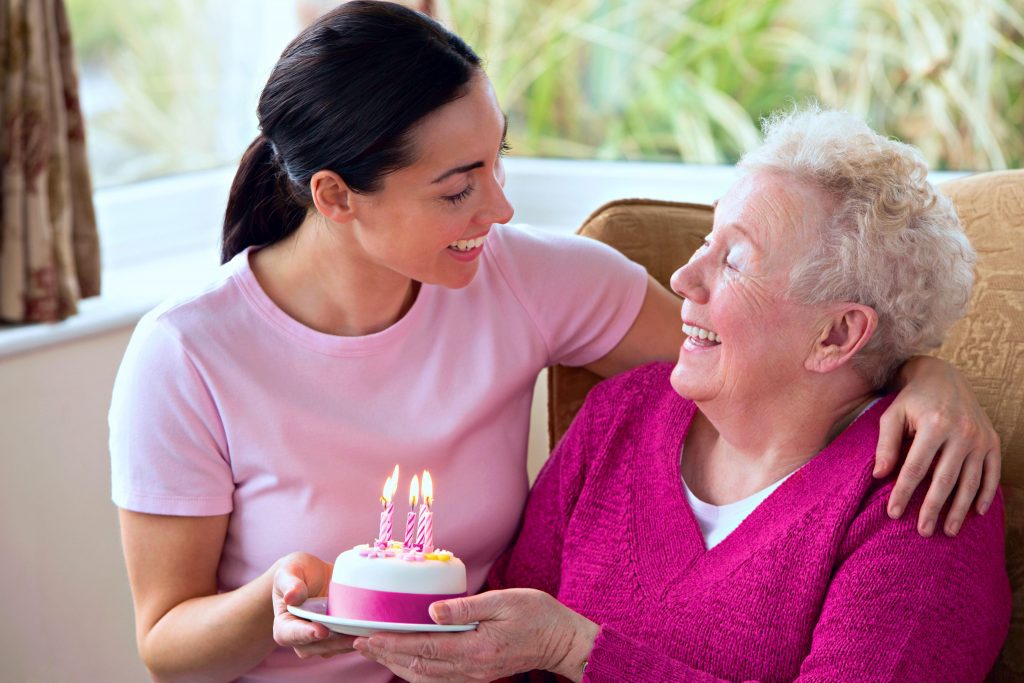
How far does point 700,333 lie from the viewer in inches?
63.5

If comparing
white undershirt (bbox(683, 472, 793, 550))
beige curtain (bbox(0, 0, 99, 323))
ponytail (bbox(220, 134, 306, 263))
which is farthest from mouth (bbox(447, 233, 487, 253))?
beige curtain (bbox(0, 0, 99, 323))

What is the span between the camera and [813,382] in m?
1.56

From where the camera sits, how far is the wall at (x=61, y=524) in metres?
2.36

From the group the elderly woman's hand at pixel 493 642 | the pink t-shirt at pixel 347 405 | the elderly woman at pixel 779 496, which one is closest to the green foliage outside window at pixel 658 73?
the pink t-shirt at pixel 347 405

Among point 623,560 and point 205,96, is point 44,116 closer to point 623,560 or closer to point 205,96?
point 205,96

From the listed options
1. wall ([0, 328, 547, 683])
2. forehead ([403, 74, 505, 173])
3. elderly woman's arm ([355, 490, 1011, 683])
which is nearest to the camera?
elderly woman's arm ([355, 490, 1011, 683])

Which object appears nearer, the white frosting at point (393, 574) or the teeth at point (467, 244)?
the white frosting at point (393, 574)

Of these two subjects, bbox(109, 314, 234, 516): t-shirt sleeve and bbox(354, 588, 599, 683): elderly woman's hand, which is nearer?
bbox(354, 588, 599, 683): elderly woman's hand

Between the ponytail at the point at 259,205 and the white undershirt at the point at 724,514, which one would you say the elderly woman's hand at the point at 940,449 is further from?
the ponytail at the point at 259,205

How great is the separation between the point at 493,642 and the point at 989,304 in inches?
35.4

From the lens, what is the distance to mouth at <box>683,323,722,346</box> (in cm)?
159

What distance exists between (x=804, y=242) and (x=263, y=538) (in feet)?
2.86

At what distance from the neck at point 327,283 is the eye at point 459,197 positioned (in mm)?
179

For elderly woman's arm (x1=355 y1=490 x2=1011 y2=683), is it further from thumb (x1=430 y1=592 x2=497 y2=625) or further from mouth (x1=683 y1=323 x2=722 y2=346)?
mouth (x1=683 y1=323 x2=722 y2=346)
